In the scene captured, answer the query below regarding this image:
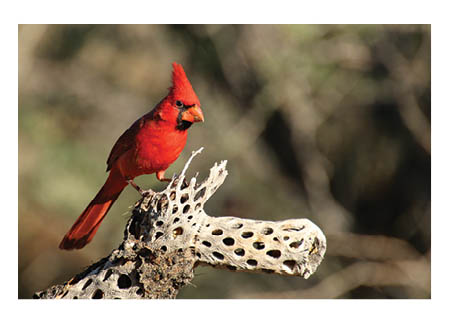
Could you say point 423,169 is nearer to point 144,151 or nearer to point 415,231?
point 415,231

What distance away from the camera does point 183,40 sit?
700 cm

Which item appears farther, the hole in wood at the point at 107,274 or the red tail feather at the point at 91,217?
the red tail feather at the point at 91,217

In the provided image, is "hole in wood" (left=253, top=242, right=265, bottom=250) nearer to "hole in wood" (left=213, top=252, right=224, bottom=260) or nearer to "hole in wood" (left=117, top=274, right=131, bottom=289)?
"hole in wood" (left=213, top=252, right=224, bottom=260)

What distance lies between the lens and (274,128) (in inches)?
287

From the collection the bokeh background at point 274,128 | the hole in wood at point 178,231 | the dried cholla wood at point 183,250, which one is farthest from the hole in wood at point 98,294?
the bokeh background at point 274,128

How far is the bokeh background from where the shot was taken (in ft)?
19.6

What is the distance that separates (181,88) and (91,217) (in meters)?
0.85

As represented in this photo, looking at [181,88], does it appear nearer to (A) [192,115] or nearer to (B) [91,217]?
(A) [192,115]

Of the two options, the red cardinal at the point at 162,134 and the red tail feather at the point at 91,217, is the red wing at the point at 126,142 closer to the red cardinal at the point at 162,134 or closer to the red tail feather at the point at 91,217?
the red cardinal at the point at 162,134

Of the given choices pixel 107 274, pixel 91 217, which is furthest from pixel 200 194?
pixel 91 217

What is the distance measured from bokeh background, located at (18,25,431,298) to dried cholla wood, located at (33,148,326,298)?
3.08 metres

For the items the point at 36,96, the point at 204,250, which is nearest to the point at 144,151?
the point at 204,250

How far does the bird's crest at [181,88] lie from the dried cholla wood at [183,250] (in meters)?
0.50

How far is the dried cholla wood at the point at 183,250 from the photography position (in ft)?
8.41
